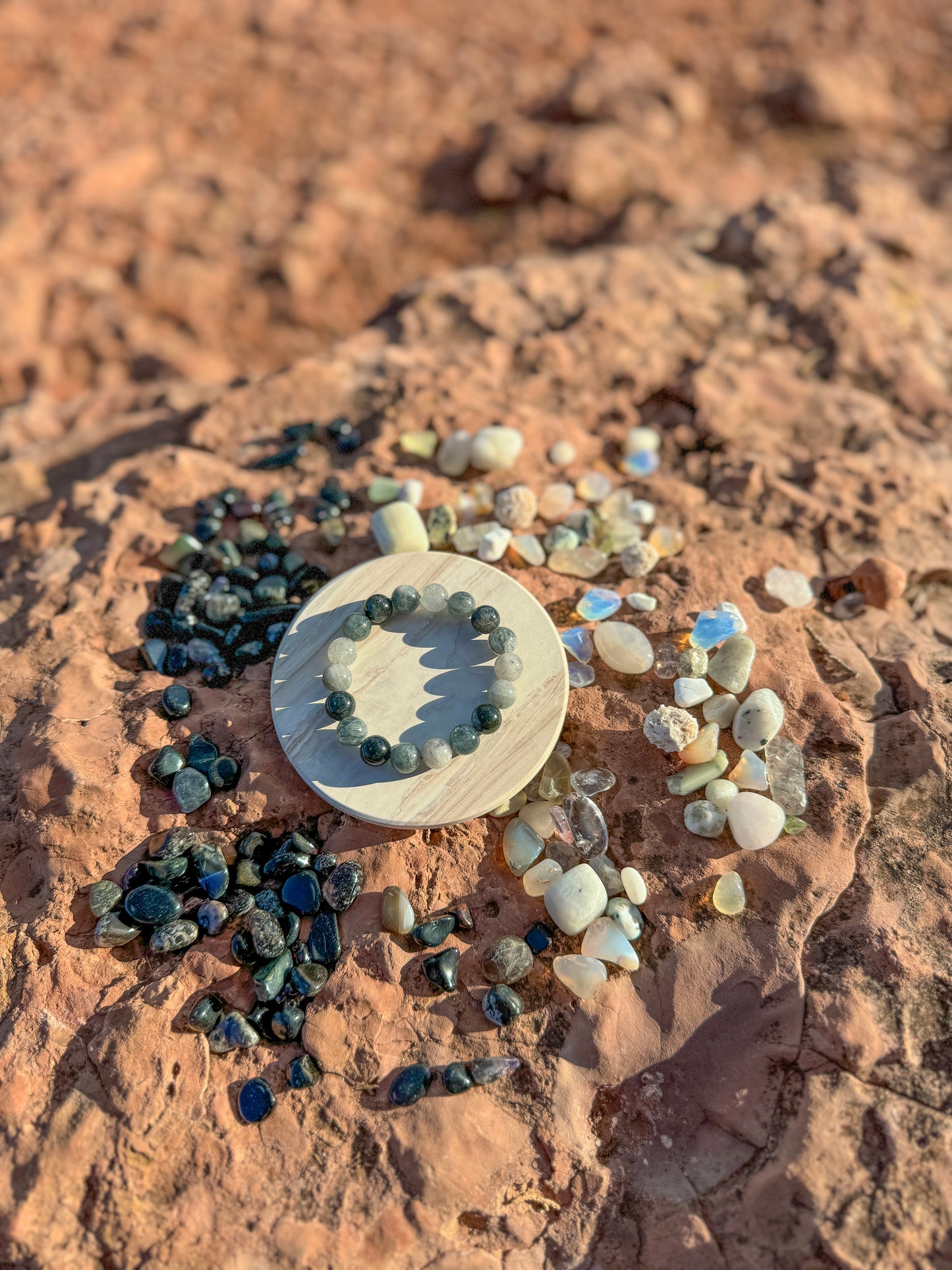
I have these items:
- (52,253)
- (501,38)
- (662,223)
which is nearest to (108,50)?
(52,253)

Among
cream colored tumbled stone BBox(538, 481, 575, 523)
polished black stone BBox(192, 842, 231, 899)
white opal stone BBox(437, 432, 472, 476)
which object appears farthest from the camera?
white opal stone BBox(437, 432, 472, 476)

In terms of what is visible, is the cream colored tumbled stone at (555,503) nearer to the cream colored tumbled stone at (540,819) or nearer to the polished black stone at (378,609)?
the polished black stone at (378,609)

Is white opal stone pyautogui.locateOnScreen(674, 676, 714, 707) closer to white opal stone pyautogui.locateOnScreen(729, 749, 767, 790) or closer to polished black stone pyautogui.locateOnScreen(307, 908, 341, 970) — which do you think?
white opal stone pyautogui.locateOnScreen(729, 749, 767, 790)

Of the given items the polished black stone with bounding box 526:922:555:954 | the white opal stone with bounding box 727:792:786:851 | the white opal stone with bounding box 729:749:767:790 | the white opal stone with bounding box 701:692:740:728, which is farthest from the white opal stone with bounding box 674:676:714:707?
the polished black stone with bounding box 526:922:555:954

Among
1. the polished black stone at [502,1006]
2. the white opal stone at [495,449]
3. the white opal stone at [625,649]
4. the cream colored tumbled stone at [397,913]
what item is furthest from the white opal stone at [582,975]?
the white opal stone at [495,449]

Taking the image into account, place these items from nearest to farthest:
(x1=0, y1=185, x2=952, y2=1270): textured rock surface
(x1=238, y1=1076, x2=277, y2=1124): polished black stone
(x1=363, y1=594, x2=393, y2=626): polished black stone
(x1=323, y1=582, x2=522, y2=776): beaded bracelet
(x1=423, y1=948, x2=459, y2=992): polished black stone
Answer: (x1=0, y1=185, x2=952, y2=1270): textured rock surface, (x1=238, y1=1076, x2=277, y2=1124): polished black stone, (x1=423, y1=948, x2=459, y2=992): polished black stone, (x1=323, y1=582, x2=522, y2=776): beaded bracelet, (x1=363, y1=594, x2=393, y2=626): polished black stone

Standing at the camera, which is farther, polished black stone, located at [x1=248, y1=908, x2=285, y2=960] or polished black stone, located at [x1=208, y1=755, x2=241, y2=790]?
polished black stone, located at [x1=208, y1=755, x2=241, y2=790]

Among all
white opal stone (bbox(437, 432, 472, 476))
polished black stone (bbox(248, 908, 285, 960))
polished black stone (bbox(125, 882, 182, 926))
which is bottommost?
polished black stone (bbox(248, 908, 285, 960))
